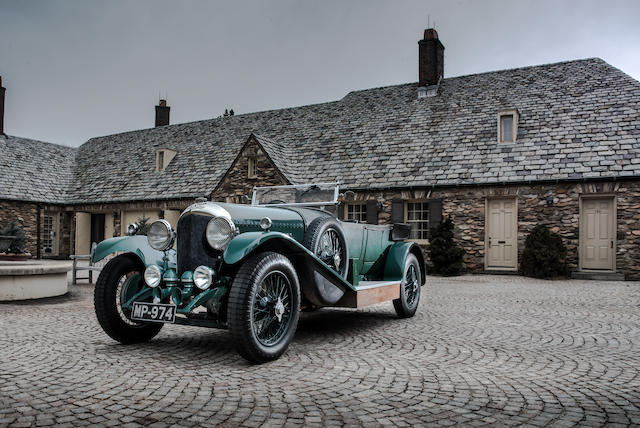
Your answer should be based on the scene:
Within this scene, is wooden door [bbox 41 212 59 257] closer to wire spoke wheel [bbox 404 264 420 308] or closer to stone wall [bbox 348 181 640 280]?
stone wall [bbox 348 181 640 280]

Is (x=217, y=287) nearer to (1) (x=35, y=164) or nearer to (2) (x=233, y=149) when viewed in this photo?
(2) (x=233, y=149)

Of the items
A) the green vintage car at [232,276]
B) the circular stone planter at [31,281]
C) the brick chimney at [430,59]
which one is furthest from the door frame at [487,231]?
the circular stone planter at [31,281]

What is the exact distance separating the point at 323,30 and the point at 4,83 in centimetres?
1760

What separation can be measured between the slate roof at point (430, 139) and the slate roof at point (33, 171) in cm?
79

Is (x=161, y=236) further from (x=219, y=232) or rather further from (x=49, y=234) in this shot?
(x=49, y=234)

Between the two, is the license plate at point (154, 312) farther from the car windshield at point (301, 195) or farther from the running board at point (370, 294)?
the car windshield at point (301, 195)

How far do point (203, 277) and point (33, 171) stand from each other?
22.5m

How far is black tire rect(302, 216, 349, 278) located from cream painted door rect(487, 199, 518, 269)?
1009 cm

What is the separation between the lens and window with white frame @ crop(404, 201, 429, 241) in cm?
1586

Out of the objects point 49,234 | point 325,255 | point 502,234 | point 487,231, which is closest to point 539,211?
point 502,234

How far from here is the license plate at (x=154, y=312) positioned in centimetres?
421

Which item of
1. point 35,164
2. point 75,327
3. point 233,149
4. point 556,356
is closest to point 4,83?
point 35,164

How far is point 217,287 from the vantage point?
173 inches

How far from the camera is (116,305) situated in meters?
4.84
